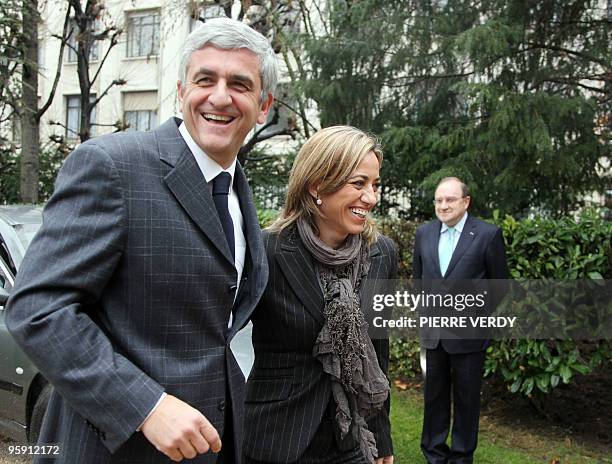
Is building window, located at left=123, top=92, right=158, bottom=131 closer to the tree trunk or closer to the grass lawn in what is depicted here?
the tree trunk

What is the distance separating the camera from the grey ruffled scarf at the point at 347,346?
2.46 meters

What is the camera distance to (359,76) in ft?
31.7

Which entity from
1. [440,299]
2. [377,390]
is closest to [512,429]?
[440,299]

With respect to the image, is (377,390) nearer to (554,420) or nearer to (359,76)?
(554,420)

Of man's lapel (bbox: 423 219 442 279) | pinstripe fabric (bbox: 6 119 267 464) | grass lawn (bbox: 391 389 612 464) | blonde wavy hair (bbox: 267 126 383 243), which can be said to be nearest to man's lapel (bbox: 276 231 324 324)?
blonde wavy hair (bbox: 267 126 383 243)

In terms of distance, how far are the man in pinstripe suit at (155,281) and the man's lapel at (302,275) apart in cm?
47

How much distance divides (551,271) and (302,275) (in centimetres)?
391

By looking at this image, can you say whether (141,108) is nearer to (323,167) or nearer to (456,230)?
(456,230)

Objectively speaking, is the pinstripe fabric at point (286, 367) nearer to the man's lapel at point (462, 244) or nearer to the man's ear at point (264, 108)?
the man's ear at point (264, 108)

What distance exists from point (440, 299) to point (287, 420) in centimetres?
328

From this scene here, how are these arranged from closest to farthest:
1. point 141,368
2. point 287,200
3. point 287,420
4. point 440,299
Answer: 1. point 141,368
2. point 287,420
3. point 287,200
4. point 440,299

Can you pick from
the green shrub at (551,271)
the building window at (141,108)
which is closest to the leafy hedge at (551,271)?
the green shrub at (551,271)

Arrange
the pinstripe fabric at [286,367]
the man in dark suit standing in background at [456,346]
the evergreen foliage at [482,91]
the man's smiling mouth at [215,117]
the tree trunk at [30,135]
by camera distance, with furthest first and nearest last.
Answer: the tree trunk at [30,135] < the evergreen foliage at [482,91] < the man in dark suit standing in background at [456,346] < the pinstripe fabric at [286,367] < the man's smiling mouth at [215,117]

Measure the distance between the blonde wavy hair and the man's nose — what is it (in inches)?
30.7
